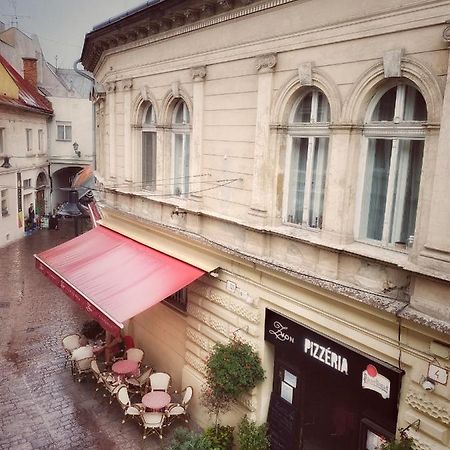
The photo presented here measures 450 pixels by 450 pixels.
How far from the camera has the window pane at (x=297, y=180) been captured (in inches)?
290

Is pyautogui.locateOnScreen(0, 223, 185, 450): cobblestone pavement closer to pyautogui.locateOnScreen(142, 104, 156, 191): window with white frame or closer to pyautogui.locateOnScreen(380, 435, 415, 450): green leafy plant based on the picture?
pyautogui.locateOnScreen(380, 435, 415, 450): green leafy plant

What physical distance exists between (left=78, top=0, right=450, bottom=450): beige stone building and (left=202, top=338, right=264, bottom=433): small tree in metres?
0.23

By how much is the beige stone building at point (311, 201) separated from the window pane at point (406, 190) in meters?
0.02

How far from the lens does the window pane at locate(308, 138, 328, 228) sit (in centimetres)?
701

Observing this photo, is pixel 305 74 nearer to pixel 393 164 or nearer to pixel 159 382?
pixel 393 164

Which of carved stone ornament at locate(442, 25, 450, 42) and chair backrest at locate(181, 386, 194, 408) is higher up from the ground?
carved stone ornament at locate(442, 25, 450, 42)

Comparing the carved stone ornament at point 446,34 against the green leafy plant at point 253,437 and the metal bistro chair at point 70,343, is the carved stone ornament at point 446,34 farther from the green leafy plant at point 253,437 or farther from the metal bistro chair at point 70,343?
the metal bistro chair at point 70,343

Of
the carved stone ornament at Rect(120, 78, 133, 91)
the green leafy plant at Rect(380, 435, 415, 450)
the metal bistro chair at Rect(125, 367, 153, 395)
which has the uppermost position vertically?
the carved stone ornament at Rect(120, 78, 133, 91)

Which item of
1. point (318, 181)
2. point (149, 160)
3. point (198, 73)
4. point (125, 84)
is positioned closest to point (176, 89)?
point (198, 73)

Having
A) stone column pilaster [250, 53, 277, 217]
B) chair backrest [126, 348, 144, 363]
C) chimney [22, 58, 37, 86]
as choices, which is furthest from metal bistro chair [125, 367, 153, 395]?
chimney [22, 58, 37, 86]

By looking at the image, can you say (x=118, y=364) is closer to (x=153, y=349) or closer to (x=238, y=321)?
(x=153, y=349)

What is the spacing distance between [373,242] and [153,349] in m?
7.30

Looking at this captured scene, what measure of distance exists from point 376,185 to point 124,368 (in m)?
7.35

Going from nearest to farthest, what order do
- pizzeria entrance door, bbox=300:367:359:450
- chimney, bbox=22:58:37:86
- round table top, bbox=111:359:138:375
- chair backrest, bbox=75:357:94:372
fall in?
pizzeria entrance door, bbox=300:367:359:450 → round table top, bbox=111:359:138:375 → chair backrest, bbox=75:357:94:372 → chimney, bbox=22:58:37:86
